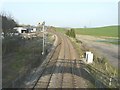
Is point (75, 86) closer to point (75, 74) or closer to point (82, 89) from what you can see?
point (82, 89)

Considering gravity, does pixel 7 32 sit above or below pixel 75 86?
above

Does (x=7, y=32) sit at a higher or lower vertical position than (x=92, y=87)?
higher

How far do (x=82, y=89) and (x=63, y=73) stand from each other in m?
6.87

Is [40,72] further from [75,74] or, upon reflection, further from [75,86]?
[75,86]

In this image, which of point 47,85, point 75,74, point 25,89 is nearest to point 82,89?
point 47,85

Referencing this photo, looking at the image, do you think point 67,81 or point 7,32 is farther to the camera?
point 7,32

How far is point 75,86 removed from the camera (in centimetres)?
2098

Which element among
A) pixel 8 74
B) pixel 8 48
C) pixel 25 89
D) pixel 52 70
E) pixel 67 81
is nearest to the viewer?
pixel 25 89

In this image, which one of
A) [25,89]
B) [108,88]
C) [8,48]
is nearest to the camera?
[25,89]

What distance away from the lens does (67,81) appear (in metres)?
22.7

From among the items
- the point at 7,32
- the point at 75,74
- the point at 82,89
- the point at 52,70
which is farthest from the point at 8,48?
the point at 82,89

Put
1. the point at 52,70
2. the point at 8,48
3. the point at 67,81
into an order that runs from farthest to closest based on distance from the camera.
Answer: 1. the point at 8,48
2. the point at 52,70
3. the point at 67,81

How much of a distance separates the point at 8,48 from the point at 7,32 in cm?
271

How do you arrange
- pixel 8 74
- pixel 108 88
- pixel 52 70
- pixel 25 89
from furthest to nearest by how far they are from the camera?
pixel 52 70 < pixel 8 74 < pixel 108 88 < pixel 25 89
